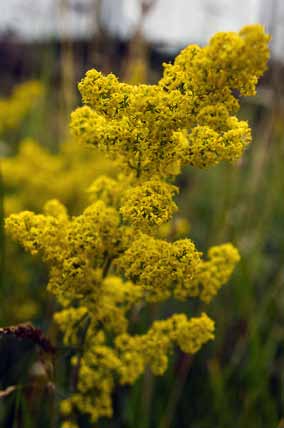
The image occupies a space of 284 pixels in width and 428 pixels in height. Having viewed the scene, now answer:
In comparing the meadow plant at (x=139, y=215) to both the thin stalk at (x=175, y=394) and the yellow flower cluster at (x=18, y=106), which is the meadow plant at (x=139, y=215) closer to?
the thin stalk at (x=175, y=394)

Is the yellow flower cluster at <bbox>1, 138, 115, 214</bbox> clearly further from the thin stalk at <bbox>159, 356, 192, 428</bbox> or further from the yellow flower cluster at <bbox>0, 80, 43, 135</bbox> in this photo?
the thin stalk at <bbox>159, 356, 192, 428</bbox>

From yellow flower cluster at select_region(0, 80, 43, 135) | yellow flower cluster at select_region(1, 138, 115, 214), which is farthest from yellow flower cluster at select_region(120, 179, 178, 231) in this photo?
yellow flower cluster at select_region(0, 80, 43, 135)

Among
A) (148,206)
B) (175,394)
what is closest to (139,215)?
(148,206)

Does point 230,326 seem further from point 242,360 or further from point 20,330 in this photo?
point 20,330

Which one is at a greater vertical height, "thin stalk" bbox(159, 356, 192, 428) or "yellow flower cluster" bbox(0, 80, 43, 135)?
"yellow flower cluster" bbox(0, 80, 43, 135)

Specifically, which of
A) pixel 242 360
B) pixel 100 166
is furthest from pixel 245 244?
pixel 100 166

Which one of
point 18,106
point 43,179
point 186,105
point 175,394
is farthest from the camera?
point 18,106

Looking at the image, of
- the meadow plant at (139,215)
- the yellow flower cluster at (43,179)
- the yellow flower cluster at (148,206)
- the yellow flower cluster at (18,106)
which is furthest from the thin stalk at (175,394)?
the yellow flower cluster at (18,106)

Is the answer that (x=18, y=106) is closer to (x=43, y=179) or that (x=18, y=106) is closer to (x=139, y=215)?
(x=43, y=179)
